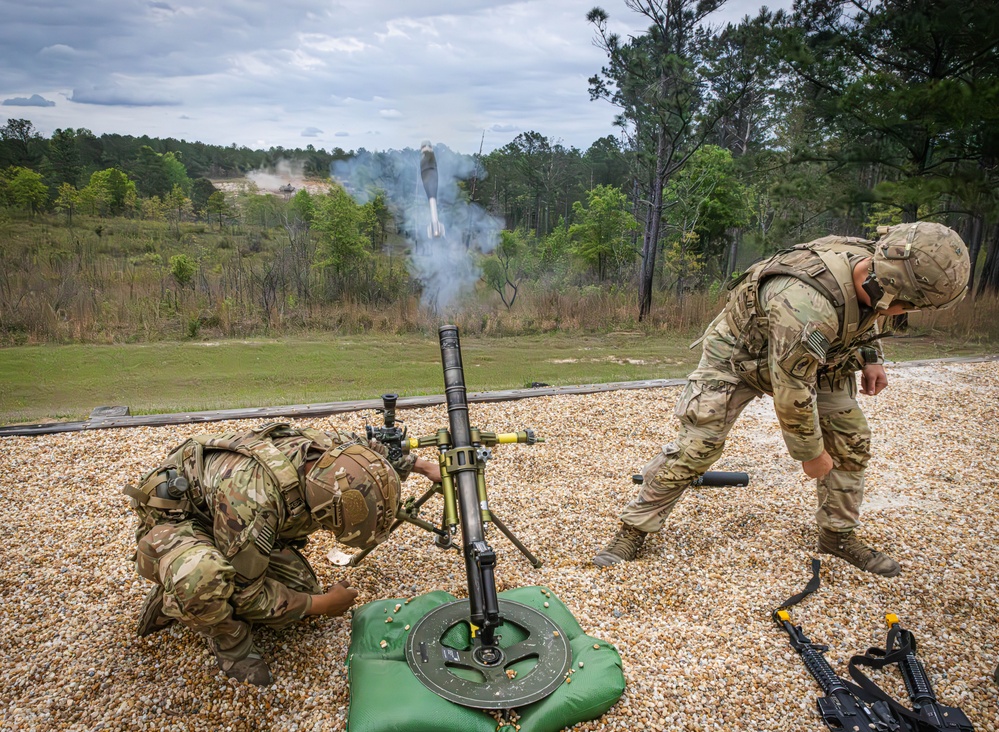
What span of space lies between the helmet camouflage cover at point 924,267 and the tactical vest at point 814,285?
16cm

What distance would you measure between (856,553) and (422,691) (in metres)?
2.72

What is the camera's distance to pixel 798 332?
3027 mm

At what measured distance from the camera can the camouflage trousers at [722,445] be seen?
11.7 ft

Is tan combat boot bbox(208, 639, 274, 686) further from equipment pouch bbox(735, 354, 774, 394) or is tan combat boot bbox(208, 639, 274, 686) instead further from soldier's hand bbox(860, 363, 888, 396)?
soldier's hand bbox(860, 363, 888, 396)

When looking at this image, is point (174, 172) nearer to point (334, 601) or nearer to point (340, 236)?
point (340, 236)

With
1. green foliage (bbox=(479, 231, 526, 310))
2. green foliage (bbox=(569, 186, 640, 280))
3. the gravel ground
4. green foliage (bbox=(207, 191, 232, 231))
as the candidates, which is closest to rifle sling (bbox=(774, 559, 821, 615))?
the gravel ground

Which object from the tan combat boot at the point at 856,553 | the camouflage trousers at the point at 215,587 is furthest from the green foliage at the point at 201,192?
the tan combat boot at the point at 856,553

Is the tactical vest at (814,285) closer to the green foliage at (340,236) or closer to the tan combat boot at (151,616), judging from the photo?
the tan combat boot at (151,616)

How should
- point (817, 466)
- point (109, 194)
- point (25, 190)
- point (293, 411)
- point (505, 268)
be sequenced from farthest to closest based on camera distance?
point (109, 194), point (505, 268), point (25, 190), point (293, 411), point (817, 466)

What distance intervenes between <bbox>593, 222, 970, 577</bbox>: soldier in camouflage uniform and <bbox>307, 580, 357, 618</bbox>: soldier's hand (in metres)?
1.54

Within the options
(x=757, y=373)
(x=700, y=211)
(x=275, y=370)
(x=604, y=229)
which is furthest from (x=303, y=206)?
(x=700, y=211)

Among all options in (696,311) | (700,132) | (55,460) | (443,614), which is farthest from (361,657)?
(700,132)

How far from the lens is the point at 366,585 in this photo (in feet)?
11.9

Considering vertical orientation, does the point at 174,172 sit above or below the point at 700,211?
above
